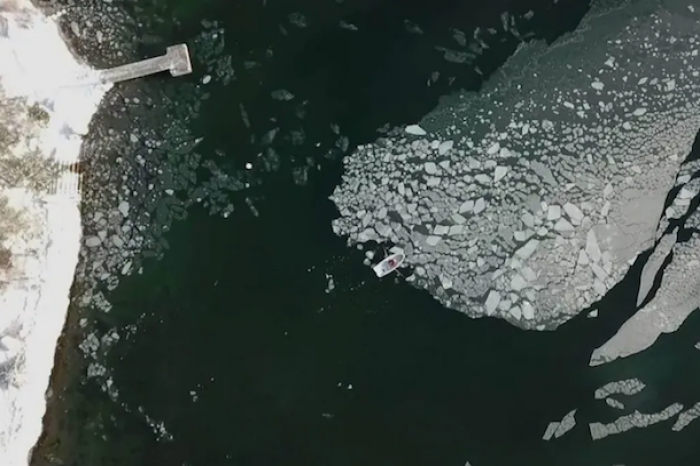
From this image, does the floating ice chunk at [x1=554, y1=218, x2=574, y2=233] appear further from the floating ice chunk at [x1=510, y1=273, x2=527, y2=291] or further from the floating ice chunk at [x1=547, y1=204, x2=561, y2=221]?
the floating ice chunk at [x1=510, y1=273, x2=527, y2=291]

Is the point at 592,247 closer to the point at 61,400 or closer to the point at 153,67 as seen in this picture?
the point at 153,67

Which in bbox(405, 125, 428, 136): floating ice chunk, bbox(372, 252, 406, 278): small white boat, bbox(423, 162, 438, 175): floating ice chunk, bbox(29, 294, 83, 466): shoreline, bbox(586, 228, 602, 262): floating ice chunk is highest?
bbox(405, 125, 428, 136): floating ice chunk

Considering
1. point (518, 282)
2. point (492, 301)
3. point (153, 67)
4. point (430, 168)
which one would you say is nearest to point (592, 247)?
point (518, 282)

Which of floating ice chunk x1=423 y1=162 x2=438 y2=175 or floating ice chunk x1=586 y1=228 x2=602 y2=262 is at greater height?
floating ice chunk x1=423 y1=162 x2=438 y2=175

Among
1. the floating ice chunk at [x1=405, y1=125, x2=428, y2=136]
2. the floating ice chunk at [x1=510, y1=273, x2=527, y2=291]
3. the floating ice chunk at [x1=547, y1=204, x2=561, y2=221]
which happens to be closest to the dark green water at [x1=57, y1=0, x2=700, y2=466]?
the floating ice chunk at [x1=405, y1=125, x2=428, y2=136]

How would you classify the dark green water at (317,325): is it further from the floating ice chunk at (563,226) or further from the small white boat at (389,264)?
the floating ice chunk at (563,226)

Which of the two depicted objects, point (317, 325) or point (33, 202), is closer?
point (33, 202)

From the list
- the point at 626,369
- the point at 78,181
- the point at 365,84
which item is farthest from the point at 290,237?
the point at 626,369

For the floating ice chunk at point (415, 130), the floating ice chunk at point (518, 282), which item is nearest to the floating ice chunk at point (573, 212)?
the floating ice chunk at point (518, 282)
